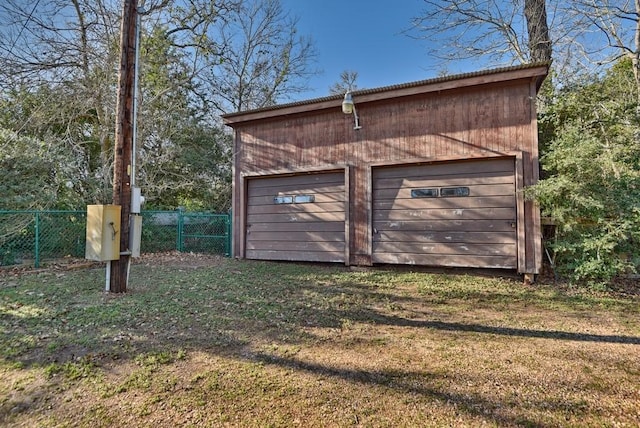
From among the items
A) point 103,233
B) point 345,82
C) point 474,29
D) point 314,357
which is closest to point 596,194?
point 314,357

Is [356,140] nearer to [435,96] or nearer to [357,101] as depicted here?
[357,101]

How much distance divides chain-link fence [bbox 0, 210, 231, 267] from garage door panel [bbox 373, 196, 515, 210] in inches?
165

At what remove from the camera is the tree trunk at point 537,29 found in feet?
22.6

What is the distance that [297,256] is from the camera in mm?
6574

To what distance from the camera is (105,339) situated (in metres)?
2.55

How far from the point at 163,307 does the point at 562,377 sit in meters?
3.39

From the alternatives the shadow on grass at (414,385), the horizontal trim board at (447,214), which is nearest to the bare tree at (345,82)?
the horizontal trim board at (447,214)

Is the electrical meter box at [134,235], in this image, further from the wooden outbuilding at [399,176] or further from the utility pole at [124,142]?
the wooden outbuilding at [399,176]

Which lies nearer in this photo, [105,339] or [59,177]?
[105,339]

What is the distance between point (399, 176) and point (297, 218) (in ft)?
7.01

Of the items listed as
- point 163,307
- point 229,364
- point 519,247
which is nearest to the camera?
point 229,364

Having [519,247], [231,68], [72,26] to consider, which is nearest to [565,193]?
[519,247]

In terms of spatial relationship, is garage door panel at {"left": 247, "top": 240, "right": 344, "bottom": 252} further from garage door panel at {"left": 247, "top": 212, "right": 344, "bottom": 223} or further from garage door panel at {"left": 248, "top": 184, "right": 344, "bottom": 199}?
garage door panel at {"left": 248, "top": 184, "right": 344, "bottom": 199}

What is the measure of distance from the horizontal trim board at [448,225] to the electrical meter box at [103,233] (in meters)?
3.95
